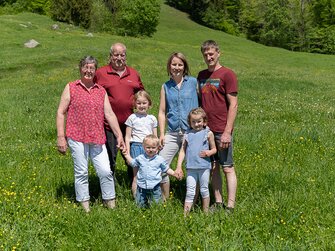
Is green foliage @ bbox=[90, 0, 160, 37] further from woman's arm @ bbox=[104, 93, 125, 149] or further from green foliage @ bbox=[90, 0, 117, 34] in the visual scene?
woman's arm @ bbox=[104, 93, 125, 149]

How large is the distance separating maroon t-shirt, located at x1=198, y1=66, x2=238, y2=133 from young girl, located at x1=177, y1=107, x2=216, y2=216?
21 cm

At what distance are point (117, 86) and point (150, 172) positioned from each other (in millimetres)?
1502

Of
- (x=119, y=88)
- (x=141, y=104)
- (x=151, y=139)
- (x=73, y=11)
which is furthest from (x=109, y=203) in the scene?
(x=73, y=11)

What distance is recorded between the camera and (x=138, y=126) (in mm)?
6781

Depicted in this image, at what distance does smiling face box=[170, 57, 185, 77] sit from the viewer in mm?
6461

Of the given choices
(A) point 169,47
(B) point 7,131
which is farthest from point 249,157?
(A) point 169,47

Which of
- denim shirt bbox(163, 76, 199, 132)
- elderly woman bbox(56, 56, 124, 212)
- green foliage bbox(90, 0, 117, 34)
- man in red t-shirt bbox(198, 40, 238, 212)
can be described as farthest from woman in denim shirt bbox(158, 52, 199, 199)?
green foliage bbox(90, 0, 117, 34)

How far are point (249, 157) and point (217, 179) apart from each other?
6.83ft

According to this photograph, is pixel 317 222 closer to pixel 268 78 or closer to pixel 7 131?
pixel 7 131

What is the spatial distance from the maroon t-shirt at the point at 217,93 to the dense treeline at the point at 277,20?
275 feet

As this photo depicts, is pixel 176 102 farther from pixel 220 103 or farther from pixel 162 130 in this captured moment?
pixel 220 103

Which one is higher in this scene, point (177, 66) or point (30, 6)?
point (177, 66)

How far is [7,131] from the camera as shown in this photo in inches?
457

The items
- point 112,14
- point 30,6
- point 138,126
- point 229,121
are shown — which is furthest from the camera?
point 30,6
